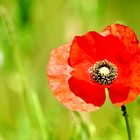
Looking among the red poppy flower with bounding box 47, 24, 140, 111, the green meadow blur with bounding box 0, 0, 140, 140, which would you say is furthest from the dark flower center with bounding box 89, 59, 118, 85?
the green meadow blur with bounding box 0, 0, 140, 140

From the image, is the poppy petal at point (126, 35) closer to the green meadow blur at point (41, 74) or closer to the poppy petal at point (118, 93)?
the poppy petal at point (118, 93)

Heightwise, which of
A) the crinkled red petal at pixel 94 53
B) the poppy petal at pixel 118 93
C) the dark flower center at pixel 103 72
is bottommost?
the poppy petal at pixel 118 93

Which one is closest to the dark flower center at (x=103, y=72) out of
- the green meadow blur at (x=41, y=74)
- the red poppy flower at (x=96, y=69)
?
the red poppy flower at (x=96, y=69)

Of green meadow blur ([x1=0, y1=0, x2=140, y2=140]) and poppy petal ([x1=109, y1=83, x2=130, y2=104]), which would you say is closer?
poppy petal ([x1=109, y1=83, x2=130, y2=104])

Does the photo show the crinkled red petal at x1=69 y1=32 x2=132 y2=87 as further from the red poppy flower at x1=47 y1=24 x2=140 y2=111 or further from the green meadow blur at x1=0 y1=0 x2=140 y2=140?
the green meadow blur at x1=0 y1=0 x2=140 y2=140

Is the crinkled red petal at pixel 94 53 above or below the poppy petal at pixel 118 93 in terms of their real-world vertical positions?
above

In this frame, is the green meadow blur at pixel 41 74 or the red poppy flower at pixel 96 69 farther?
the green meadow blur at pixel 41 74

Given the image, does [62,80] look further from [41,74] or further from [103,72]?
[41,74]

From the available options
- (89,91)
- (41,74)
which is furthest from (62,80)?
(41,74)
